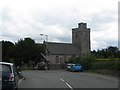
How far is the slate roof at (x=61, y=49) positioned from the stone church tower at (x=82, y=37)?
7.48ft

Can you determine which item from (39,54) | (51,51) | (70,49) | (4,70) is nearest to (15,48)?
(39,54)

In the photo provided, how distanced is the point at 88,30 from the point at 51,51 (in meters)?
20.2

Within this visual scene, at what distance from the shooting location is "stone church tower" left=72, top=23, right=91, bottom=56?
90.4 meters

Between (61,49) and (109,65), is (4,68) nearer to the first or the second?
Answer: (109,65)

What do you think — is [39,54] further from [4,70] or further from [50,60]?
[4,70]

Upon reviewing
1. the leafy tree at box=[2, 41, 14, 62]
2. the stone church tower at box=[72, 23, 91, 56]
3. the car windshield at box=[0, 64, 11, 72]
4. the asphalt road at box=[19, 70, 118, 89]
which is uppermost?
the stone church tower at box=[72, 23, 91, 56]

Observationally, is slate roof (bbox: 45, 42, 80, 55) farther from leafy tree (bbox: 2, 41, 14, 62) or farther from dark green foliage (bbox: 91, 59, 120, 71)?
dark green foliage (bbox: 91, 59, 120, 71)

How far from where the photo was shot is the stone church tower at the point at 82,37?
90.4 m

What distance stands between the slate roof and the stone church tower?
228cm

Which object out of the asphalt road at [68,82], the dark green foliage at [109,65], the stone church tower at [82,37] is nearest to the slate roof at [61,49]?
the stone church tower at [82,37]

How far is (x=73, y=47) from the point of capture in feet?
298

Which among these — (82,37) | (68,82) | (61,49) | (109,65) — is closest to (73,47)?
(82,37)

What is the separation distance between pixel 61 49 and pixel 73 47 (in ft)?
21.6

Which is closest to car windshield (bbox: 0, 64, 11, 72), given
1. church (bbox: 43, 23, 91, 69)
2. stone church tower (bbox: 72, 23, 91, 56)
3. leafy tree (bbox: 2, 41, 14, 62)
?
leafy tree (bbox: 2, 41, 14, 62)
